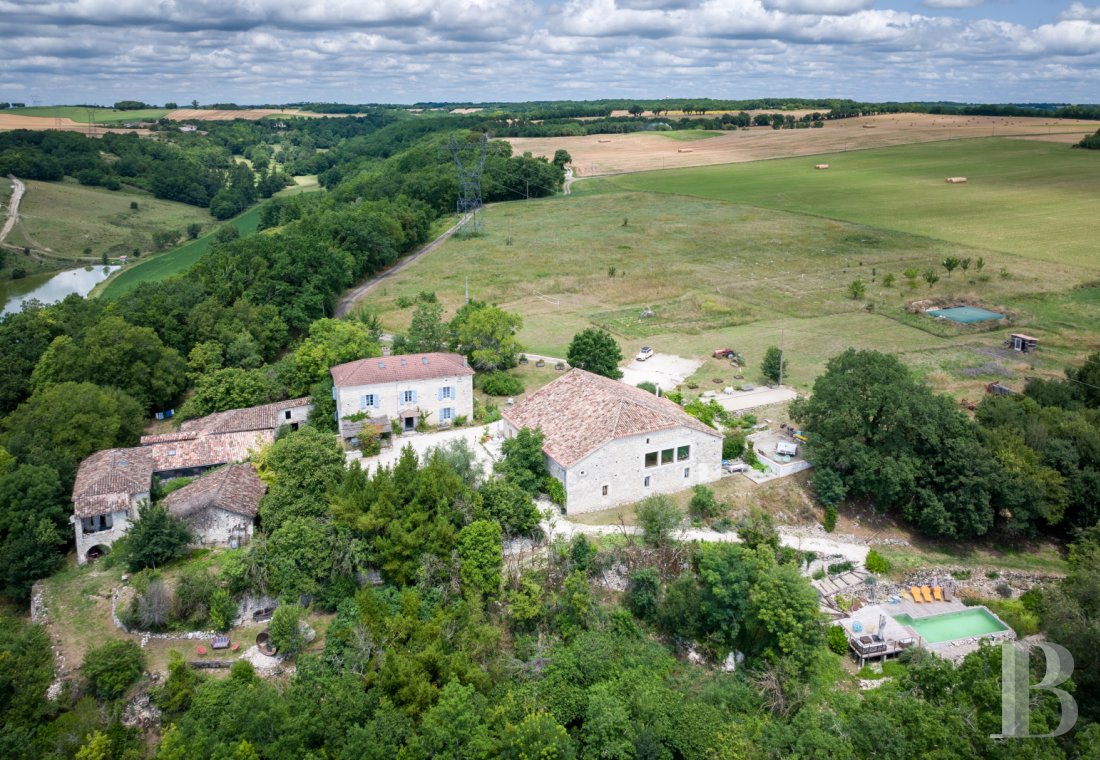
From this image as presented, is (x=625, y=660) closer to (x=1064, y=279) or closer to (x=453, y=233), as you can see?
(x=1064, y=279)

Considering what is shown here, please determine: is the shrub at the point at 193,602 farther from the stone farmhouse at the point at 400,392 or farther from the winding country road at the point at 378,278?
the winding country road at the point at 378,278

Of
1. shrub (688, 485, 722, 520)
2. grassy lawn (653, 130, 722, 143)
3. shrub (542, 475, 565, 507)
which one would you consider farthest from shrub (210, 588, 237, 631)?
grassy lawn (653, 130, 722, 143)

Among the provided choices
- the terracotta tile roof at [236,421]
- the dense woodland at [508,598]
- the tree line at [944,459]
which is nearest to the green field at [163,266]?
the terracotta tile roof at [236,421]

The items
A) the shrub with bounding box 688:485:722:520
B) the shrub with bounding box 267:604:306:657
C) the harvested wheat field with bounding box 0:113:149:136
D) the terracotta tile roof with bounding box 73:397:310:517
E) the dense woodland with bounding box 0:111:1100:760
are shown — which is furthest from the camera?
the harvested wheat field with bounding box 0:113:149:136

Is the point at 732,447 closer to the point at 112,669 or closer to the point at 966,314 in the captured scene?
the point at 112,669

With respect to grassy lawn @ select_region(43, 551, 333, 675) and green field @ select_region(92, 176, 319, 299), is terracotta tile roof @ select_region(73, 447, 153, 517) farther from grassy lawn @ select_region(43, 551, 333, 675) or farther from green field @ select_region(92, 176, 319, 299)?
green field @ select_region(92, 176, 319, 299)

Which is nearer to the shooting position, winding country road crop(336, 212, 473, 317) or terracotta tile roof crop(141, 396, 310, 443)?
terracotta tile roof crop(141, 396, 310, 443)

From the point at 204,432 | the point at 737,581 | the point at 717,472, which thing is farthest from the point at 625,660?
the point at 204,432
